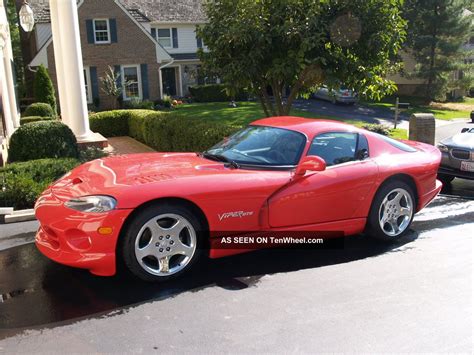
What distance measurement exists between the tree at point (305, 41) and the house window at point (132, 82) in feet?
69.8

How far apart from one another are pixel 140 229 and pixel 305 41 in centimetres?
514

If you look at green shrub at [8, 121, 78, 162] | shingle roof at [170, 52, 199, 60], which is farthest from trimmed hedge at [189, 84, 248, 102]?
green shrub at [8, 121, 78, 162]

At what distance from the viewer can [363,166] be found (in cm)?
528

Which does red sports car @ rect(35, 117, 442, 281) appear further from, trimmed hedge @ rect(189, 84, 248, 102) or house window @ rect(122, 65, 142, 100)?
trimmed hedge @ rect(189, 84, 248, 102)

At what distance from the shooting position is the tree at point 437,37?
3256cm

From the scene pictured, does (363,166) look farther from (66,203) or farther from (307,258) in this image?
(66,203)

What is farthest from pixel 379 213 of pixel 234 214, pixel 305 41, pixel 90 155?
pixel 90 155

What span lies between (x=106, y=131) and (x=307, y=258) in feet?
45.8

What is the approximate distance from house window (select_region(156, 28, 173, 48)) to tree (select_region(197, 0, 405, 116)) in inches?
1077

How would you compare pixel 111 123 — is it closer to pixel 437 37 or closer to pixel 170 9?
pixel 170 9

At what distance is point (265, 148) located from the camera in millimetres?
5223

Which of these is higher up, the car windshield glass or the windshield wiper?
the car windshield glass

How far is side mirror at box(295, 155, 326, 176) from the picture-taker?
15.4 feet

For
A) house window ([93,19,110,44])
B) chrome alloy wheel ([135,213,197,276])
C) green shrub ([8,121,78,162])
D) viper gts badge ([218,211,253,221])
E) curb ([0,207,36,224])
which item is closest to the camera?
chrome alloy wheel ([135,213,197,276])
